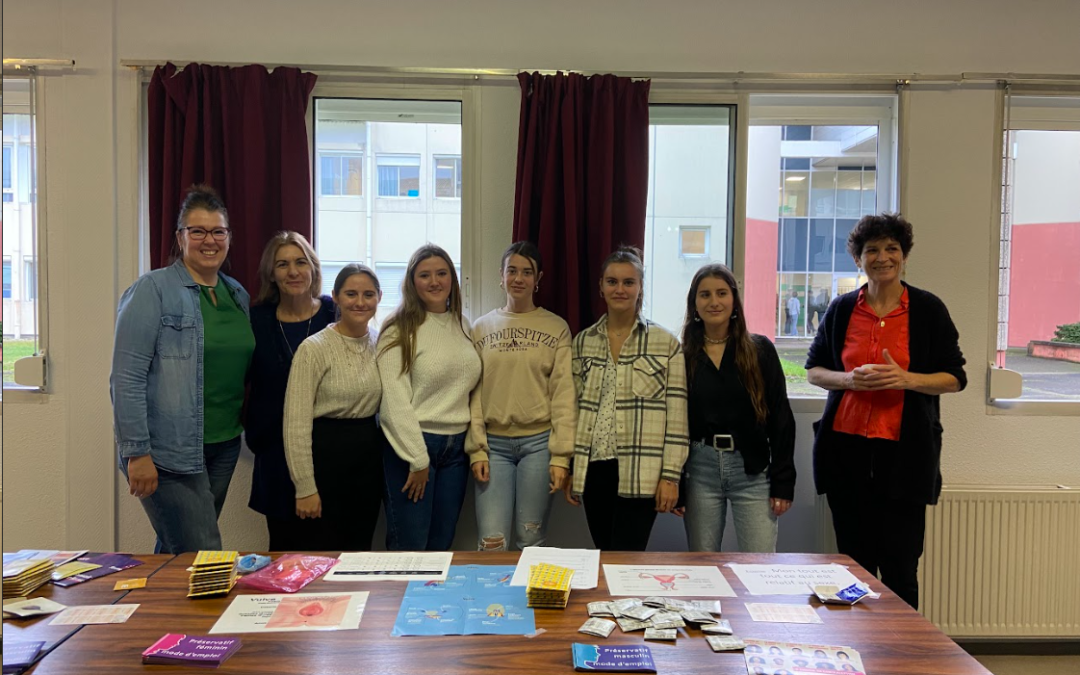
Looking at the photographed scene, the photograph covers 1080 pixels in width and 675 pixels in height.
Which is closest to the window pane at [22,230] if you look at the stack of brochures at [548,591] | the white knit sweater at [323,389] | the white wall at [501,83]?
the white wall at [501,83]

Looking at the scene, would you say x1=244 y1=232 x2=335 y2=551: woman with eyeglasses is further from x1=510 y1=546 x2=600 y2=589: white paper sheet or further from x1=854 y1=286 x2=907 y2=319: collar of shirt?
x1=854 y1=286 x2=907 y2=319: collar of shirt

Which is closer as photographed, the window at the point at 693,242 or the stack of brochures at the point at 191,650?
the stack of brochures at the point at 191,650

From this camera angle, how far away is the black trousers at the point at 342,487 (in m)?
2.49

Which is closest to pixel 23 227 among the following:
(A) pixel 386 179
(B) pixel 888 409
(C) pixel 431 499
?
(A) pixel 386 179

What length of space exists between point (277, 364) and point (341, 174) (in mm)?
1005

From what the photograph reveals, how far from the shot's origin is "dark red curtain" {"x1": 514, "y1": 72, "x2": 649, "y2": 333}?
290 centimetres

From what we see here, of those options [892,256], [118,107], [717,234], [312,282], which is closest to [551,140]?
[717,234]

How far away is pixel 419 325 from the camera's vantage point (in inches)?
102

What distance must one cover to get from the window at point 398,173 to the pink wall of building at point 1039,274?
106 inches

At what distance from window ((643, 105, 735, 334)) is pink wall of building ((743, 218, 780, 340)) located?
15 centimetres

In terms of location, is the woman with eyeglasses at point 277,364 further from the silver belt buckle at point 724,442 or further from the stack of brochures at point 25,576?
the silver belt buckle at point 724,442

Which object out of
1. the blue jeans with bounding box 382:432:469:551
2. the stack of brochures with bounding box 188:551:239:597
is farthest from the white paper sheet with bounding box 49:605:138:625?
the blue jeans with bounding box 382:432:469:551

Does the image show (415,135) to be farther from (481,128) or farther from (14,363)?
(14,363)

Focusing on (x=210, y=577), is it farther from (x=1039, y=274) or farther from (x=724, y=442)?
(x=1039, y=274)
